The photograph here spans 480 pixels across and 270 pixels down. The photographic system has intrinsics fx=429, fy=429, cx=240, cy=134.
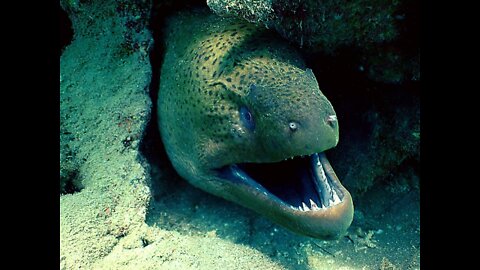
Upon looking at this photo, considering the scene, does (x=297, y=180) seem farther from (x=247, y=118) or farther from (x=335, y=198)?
(x=247, y=118)

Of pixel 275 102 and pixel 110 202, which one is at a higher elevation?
pixel 275 102

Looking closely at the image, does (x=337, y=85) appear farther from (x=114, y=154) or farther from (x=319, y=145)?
(x=114, y=154)

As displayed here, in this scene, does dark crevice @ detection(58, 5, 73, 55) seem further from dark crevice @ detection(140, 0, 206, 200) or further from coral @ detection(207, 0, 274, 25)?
coral @ detection(207, 0, 274, 25)

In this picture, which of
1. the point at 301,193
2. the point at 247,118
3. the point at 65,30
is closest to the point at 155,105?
the point at 247,118

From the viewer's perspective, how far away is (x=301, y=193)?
2.86 meters

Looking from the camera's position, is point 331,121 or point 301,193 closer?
point 331,121

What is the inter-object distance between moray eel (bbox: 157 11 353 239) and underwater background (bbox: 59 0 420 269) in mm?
237

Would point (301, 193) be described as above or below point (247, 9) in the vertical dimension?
below

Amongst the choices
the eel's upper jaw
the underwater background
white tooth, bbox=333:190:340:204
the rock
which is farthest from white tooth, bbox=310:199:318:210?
the rock

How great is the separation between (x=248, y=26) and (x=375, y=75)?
1015mm

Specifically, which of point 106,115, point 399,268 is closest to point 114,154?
point 106,115

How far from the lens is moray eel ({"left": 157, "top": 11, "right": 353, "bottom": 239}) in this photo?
2535 millimetres

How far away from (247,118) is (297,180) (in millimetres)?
567

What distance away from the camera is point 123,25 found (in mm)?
3586
